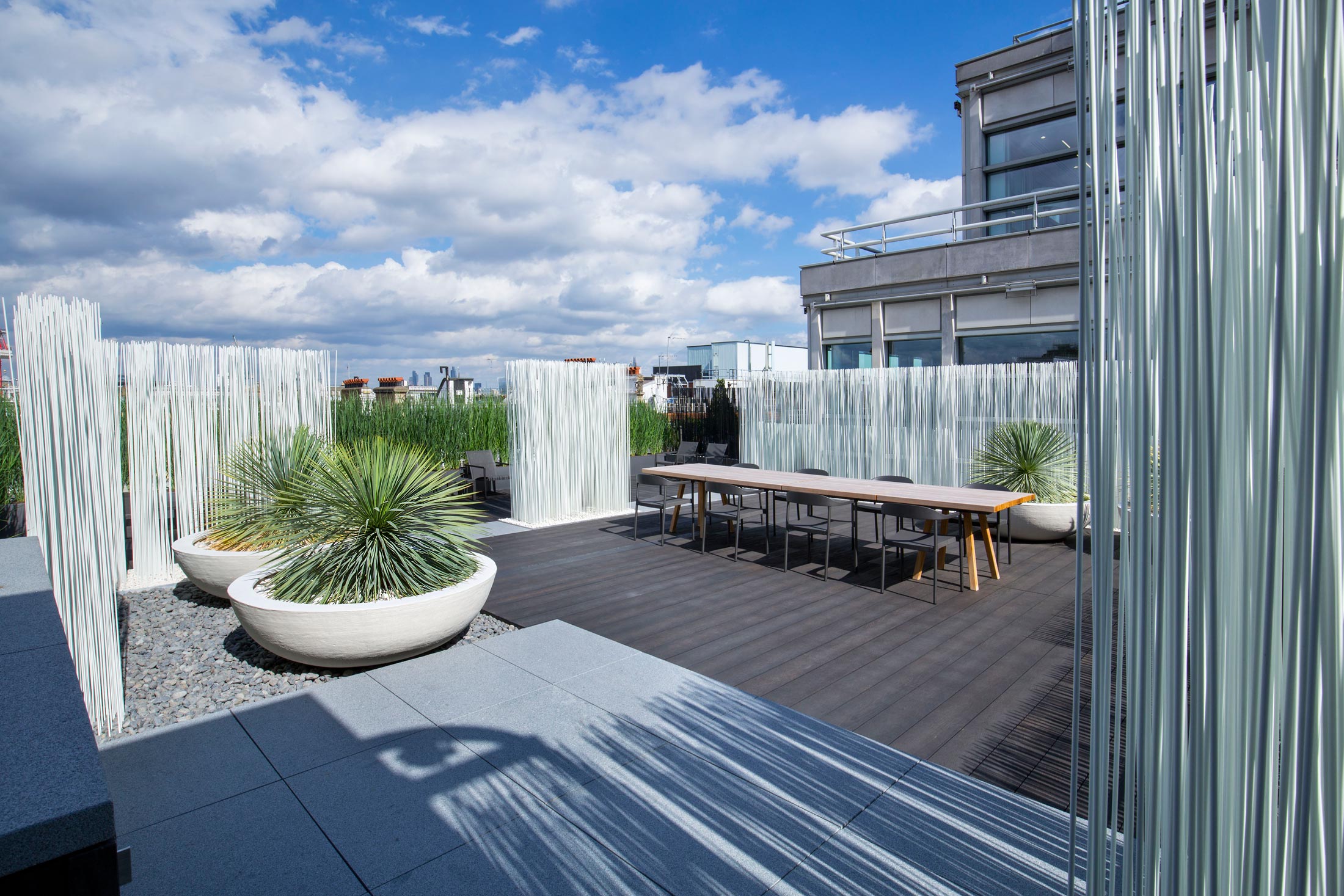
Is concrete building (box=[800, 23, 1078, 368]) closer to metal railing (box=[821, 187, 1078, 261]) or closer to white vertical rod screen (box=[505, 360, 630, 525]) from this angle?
metal railing (box=[821, 187, 1078, 261])

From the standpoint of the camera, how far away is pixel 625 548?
7.79 metres

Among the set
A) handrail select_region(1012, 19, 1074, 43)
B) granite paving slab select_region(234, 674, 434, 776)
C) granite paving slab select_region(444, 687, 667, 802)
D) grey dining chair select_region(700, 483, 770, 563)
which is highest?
handrail select_region(1012, 19, 1074, 43)

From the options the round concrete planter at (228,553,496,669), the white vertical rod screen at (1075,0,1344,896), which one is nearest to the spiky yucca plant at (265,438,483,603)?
the round concrete planter at (228,553,496,669)

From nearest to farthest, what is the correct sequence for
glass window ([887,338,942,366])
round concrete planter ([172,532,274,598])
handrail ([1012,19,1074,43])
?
1. round concrete planter ([172,532,274,598])
2. handrail ([1012,19,1074,43])
3. glass window ([887,338,942,366])

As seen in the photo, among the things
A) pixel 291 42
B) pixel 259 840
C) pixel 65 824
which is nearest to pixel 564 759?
pixel 259 840

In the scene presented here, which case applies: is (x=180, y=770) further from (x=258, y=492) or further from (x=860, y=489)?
(x=860, y=489)

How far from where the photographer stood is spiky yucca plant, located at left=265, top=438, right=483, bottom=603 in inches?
174

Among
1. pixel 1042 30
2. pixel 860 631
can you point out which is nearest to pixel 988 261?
pixel 1042 30

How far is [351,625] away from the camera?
13.2 ft

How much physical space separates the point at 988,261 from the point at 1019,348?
5.64 feet

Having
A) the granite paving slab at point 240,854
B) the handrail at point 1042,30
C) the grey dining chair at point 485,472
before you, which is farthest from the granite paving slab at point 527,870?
the handrail at point 1042,30

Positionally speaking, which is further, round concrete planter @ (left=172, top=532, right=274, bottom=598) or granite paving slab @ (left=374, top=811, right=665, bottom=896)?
round concrete planter @ (left=172, top=532, right=274, bottom=598)

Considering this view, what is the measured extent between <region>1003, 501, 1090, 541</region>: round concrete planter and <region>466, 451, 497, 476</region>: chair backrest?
24.0 feet

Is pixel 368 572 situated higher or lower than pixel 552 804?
higher
